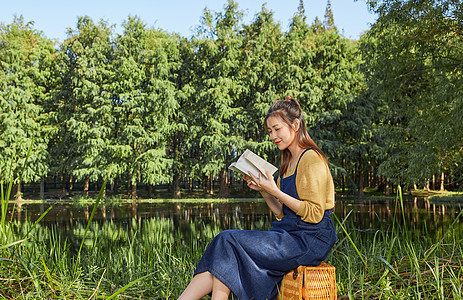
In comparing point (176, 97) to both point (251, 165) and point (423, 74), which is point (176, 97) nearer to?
point (423, 74)

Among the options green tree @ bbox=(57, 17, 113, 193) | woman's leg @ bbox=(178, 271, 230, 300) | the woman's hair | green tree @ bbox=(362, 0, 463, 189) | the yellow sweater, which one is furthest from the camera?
green tree @ bbox=(57, 17, 113, 193)

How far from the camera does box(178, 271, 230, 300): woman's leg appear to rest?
2.22 metres

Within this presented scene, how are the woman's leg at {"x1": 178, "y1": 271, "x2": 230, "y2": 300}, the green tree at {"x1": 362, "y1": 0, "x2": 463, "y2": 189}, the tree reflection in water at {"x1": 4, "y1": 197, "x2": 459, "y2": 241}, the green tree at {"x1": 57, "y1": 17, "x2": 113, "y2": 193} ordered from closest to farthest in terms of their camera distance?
the woman's leg at {"x1": 178, "y1": 271, "x2": 230, "y2": 300}
the tree reflection in water at {"x1": 4, "y1": 197, "x2": 459, "y2": 241}
the green tree at {"x1": 362, "y1": 0, "x2": 463, "y2": 189}
the green tree at {"x1": 57, "y1": 17, "x2": 113, "y2": 193}

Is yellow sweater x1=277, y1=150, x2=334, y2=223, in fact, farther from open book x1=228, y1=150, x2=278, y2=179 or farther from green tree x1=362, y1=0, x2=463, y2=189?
green tree x1=362, y1=0, x2=463, y2=189

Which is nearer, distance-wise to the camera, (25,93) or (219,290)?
(219,290)

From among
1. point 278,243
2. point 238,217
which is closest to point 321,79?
point 238,217

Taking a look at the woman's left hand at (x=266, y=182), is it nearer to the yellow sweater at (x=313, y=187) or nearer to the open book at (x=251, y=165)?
the open book at (x=251, y=165)

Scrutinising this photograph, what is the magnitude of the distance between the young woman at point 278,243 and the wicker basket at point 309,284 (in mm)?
56

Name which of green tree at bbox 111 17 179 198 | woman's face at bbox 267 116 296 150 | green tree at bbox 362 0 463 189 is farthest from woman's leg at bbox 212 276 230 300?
green tree at bbox 111 17 179 198

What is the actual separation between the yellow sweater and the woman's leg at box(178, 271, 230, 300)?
603 mm

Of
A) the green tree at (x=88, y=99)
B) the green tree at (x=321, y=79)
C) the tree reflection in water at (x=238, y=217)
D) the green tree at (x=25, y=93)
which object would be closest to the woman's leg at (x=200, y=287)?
the tree reflection in water at (x=238, y=217)

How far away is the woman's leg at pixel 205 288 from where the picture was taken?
2217mm

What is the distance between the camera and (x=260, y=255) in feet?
7.60

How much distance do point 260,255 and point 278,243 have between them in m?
0.13
